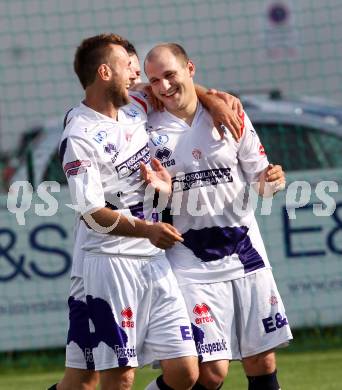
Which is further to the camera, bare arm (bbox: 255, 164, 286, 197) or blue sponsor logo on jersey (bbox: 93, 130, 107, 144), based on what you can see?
bare arm (bbox: 255, 164, 286, 197)

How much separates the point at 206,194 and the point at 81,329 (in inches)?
36.0

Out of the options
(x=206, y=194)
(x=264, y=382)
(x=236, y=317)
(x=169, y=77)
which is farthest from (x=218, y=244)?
(x=169, y=77)

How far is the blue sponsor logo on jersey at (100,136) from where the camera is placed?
20.4 feet

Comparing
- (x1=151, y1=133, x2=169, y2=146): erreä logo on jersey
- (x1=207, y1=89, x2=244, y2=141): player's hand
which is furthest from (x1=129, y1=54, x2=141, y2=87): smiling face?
(x1=207, y1=89, x2=244, y2=141): player's hand

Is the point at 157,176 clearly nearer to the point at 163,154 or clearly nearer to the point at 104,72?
the point at 163,154

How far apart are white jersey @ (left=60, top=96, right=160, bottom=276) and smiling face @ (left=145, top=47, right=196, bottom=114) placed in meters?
0.20

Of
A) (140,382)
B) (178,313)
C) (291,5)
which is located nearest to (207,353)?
(178,313)

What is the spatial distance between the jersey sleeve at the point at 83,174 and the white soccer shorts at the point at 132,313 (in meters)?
0.35

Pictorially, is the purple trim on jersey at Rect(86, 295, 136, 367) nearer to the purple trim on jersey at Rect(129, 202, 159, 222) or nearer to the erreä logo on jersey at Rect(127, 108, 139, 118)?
the purple trim on jersey at Rect(129, 202, 159, 222)

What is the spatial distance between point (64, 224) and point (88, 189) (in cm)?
394

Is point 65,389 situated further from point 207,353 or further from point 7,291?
point 7,291

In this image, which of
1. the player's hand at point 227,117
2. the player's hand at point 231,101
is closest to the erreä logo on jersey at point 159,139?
the player's hand at point 227,117

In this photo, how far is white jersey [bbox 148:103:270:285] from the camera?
6.57m

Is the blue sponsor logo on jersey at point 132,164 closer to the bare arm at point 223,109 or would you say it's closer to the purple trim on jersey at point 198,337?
the bare arm at point 223,109
